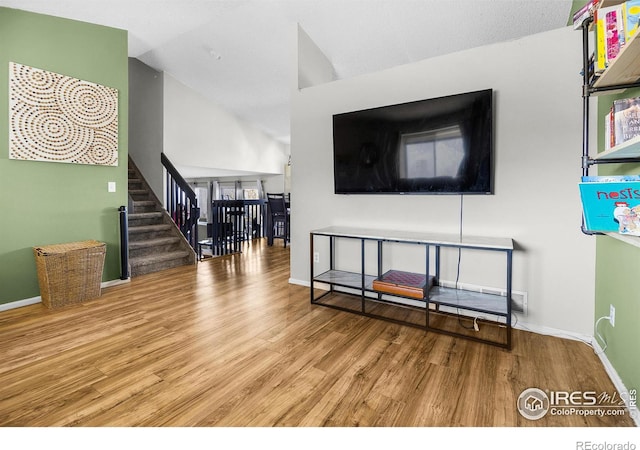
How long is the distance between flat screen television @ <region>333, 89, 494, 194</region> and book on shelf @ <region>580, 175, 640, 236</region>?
98cm

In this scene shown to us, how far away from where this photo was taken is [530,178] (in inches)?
88.5

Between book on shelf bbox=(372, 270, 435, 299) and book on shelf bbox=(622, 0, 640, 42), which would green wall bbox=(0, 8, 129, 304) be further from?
book on shelf bbox=(622, 0, 640, 42)

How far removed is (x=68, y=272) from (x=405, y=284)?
9.92 feet

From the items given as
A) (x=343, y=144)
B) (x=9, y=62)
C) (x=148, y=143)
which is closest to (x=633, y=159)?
(x=343, y=144)

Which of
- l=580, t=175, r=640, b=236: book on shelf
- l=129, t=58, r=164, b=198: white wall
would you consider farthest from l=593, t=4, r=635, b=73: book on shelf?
l=129, t=58, r=164, b=198: white wall

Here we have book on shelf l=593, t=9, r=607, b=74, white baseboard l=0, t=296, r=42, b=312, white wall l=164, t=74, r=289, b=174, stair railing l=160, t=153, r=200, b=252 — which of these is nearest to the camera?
book on shelf l=593, t=9, r=607, b=74

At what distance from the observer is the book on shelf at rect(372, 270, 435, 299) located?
2314 mm

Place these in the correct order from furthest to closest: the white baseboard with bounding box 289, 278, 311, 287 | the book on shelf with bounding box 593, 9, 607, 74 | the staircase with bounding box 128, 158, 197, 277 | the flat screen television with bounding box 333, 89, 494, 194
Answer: the staircase with bounding box 128, 158, 197, 277
the white baseboard with bounding box 289, 278, 311, 287
the flat screen television with bounding box 333, 89, 494, 194
the book on shelf with bounding box 593, 9, 607, 74

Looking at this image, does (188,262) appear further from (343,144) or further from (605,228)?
(605,228)

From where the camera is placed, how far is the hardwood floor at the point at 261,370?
4.60ft

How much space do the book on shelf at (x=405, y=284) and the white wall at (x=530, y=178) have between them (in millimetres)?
204

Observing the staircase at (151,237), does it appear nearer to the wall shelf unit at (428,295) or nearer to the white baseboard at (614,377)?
the wall shelf unit at (428,295)

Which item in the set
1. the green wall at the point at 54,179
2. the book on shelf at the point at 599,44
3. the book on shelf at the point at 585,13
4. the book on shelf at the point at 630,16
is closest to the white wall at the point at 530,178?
the book on shelf at the point at 585,13

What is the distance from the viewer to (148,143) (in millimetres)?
5285
